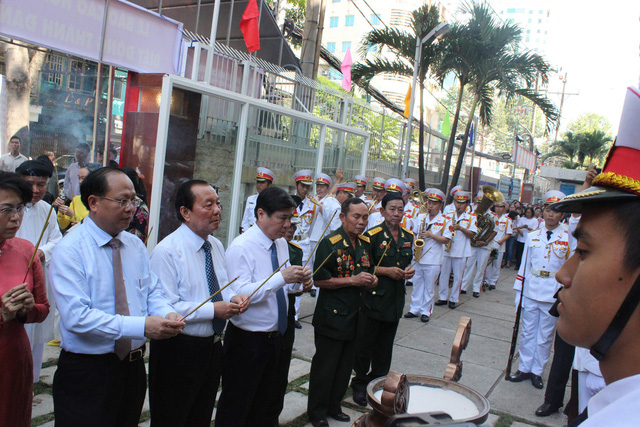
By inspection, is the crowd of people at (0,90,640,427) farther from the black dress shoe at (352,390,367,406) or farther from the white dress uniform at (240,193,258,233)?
the white dress uniform at (240,193,258,233)

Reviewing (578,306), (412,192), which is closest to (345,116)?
(412,192)

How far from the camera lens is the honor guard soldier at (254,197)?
7.76m

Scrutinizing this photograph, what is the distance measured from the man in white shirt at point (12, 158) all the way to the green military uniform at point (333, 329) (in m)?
4.21

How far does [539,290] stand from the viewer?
18.8ft

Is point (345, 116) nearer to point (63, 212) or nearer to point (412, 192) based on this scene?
point (412, 192)

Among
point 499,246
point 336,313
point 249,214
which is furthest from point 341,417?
point 499,246

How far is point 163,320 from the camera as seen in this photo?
255 cm

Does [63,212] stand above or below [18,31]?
below

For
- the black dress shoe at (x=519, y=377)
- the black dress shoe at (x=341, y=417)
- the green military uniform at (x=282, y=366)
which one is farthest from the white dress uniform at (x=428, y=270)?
the green military uniform at (x=282, y=366)

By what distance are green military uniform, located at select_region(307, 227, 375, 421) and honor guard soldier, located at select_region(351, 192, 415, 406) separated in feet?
1.46

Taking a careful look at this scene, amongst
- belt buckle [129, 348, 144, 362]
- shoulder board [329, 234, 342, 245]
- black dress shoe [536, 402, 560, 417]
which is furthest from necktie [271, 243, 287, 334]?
black dress shoe [536, 402, 560, 417]

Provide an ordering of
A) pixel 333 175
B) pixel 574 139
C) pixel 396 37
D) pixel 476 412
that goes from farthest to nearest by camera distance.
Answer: pixel 574 139 < pixel 396 37 < pixel 333 175 < pixel 476 412

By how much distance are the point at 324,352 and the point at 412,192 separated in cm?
790

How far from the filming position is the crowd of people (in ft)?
3.47
